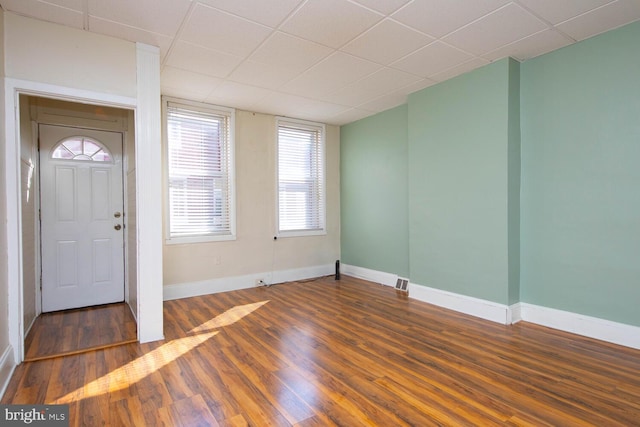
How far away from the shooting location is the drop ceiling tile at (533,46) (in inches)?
115

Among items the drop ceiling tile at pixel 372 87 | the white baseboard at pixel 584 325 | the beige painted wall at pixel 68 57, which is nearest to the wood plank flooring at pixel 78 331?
the beige painted wall at pixel 68 57

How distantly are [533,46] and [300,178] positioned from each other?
3.62 m

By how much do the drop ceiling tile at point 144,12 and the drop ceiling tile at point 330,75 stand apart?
1423mm

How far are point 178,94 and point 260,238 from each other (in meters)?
2.35

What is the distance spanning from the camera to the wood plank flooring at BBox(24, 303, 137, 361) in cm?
283

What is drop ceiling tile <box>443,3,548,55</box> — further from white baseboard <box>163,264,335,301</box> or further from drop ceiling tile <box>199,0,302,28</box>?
white baseboard <box>163,264,335,301</box>

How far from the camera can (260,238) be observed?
521cm

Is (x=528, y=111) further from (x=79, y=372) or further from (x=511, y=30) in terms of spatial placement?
(x=79, y=372)

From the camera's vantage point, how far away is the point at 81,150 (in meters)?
4.03

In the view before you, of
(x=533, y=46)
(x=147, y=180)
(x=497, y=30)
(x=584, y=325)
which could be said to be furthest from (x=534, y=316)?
(x=147, y=180)

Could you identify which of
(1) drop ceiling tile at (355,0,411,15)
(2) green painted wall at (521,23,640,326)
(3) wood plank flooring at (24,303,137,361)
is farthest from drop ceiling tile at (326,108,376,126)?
(3) wood plank flooring at (24,303,137,361)

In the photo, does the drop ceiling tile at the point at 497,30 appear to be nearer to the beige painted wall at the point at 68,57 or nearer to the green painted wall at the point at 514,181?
the green painted wall at the point at 514,181

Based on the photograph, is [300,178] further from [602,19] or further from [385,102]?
[602,19]

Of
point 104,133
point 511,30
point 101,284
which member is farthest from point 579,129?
point 101,284
